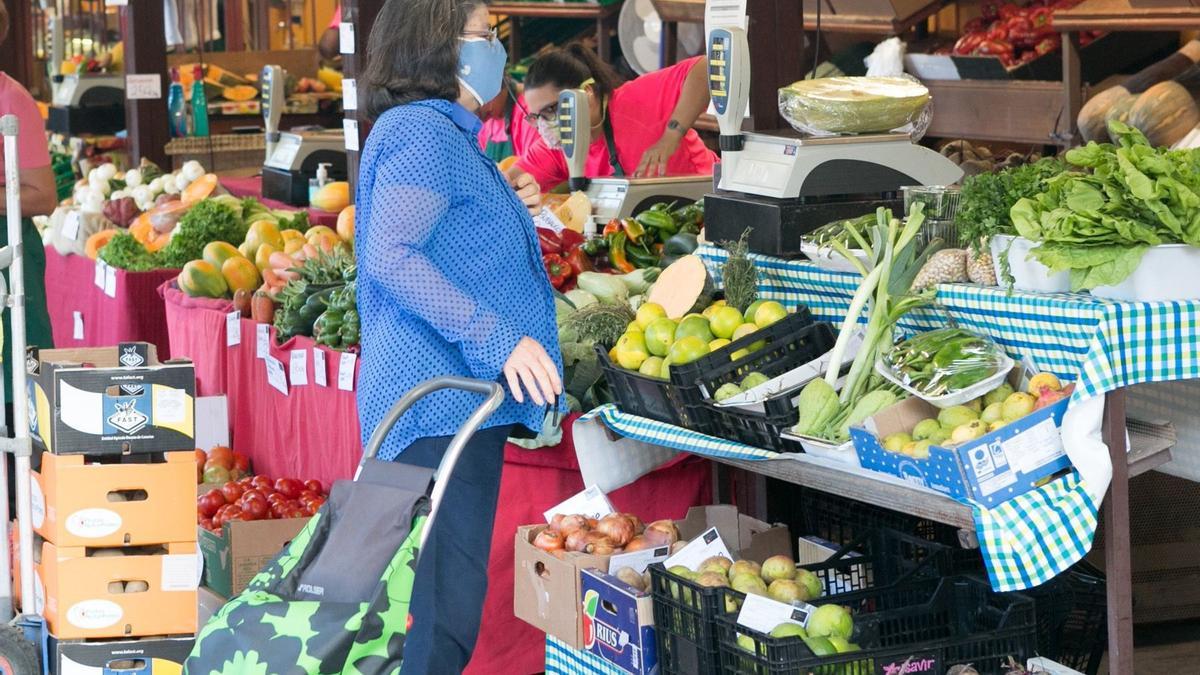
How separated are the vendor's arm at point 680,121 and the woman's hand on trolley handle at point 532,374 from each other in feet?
8.25

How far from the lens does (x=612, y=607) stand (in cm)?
337

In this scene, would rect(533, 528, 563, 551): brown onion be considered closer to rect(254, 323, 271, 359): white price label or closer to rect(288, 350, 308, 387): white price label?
rect(288, 350, 308, 387): white price label

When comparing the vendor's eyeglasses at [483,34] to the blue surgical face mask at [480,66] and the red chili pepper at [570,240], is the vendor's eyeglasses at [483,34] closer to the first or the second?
the blue surgical face mask at [480,66]

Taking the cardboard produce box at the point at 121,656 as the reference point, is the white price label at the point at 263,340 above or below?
above

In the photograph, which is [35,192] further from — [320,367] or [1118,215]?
[1118,215]

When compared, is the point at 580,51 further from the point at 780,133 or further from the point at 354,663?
the point at 354,663

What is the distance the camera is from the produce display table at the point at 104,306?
21.1 feet

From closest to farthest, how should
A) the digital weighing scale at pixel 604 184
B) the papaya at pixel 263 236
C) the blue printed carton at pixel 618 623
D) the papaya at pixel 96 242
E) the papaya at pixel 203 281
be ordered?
the blue printed carton at pixel 618 623 < the digital weighing scale at pixel 604 184 < the papaya at pixel 203 281 < the papaya at pixel 263 236 < the papaya at pixel 96 242

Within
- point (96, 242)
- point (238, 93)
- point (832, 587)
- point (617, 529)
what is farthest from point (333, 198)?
point (238, 93)

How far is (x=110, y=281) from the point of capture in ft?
21.4

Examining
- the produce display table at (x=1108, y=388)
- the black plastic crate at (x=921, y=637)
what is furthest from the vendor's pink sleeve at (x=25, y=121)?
the produce display table at (x=1108, y=388)

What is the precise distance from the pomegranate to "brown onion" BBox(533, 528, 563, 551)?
199mm

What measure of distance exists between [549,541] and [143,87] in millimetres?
5871

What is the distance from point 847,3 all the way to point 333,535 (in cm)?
522
